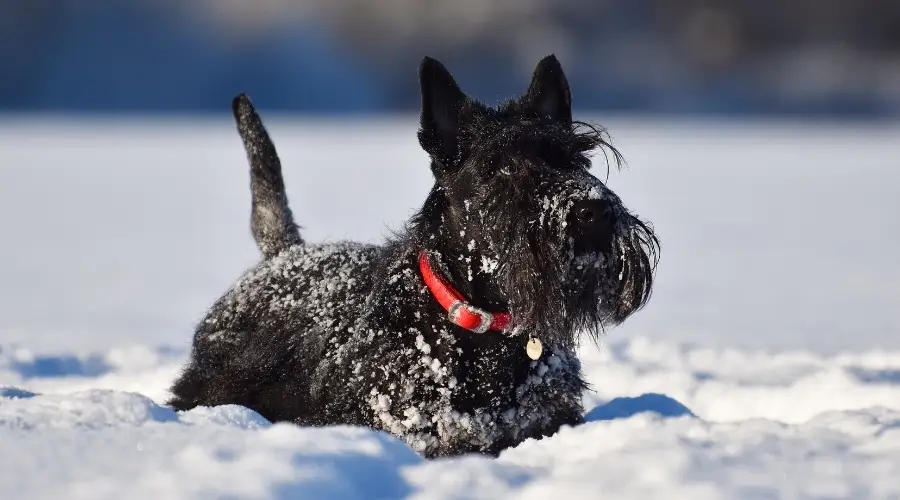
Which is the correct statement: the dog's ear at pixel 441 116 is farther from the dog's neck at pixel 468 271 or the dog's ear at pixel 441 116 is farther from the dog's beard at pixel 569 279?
the dog's beard at pixel 569 279

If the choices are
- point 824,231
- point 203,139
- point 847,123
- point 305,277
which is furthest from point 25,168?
point 847,123

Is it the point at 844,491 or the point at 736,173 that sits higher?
the point at 736,173

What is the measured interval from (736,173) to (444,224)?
1746 centimetres

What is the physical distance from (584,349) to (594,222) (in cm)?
305

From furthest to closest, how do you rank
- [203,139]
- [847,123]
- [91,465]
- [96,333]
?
[847,123] < [203,139] < [96,333] < [91,465]

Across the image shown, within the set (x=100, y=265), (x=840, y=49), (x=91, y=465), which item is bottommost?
(x=91, y=465)

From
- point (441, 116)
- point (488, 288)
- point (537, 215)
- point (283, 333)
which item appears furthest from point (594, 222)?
point (283, 333)

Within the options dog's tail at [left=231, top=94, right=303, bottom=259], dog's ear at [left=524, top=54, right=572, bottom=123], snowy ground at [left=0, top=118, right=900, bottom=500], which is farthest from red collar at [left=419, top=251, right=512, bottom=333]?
dog's tail at [left=231, top=94, right=303, bottom=259]

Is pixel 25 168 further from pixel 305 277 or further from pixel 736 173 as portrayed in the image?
pixel 305 277

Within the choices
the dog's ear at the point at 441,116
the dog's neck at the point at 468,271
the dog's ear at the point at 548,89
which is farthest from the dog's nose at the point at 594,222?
the dog's ear at the point at 548,89

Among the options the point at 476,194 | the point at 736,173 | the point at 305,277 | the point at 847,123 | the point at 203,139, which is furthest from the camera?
the point at 847,123

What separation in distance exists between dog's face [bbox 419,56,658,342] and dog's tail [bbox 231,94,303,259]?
4.87 ft

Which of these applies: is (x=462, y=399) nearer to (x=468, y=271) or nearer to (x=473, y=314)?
(x=473, y=314)

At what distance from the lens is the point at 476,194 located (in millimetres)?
3912
